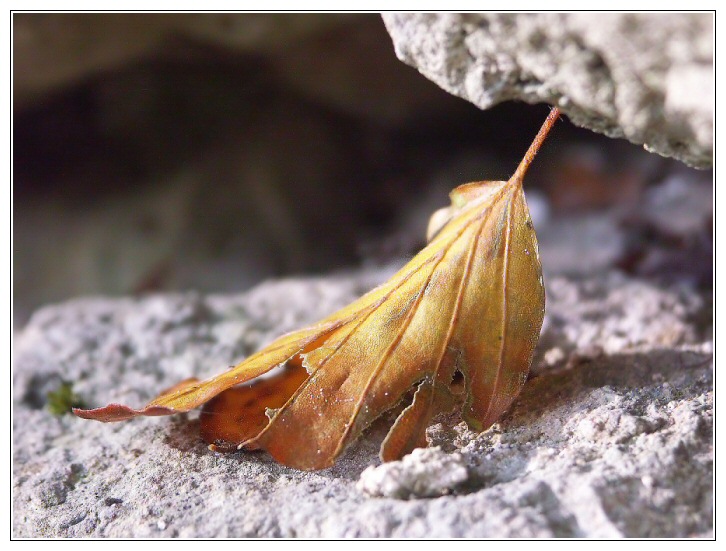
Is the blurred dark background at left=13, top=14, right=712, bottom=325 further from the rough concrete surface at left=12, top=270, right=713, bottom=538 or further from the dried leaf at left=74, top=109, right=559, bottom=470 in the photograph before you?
the dried leaf at left=74, top=109, right=559, bottom=470

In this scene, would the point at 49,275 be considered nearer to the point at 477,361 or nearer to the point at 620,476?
the point at 477,361

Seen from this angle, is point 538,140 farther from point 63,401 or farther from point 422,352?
point 63,401

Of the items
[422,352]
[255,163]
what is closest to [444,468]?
[422,352]

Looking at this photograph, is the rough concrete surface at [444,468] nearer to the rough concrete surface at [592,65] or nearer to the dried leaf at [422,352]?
the dried leaf at [422,352]

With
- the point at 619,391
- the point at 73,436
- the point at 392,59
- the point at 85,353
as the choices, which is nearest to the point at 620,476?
the point at 619,391

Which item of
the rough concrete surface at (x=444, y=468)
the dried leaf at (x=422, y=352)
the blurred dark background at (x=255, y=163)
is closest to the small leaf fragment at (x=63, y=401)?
the rough concrete surface at (x=444, y=468)

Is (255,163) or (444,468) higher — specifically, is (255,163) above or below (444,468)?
above
